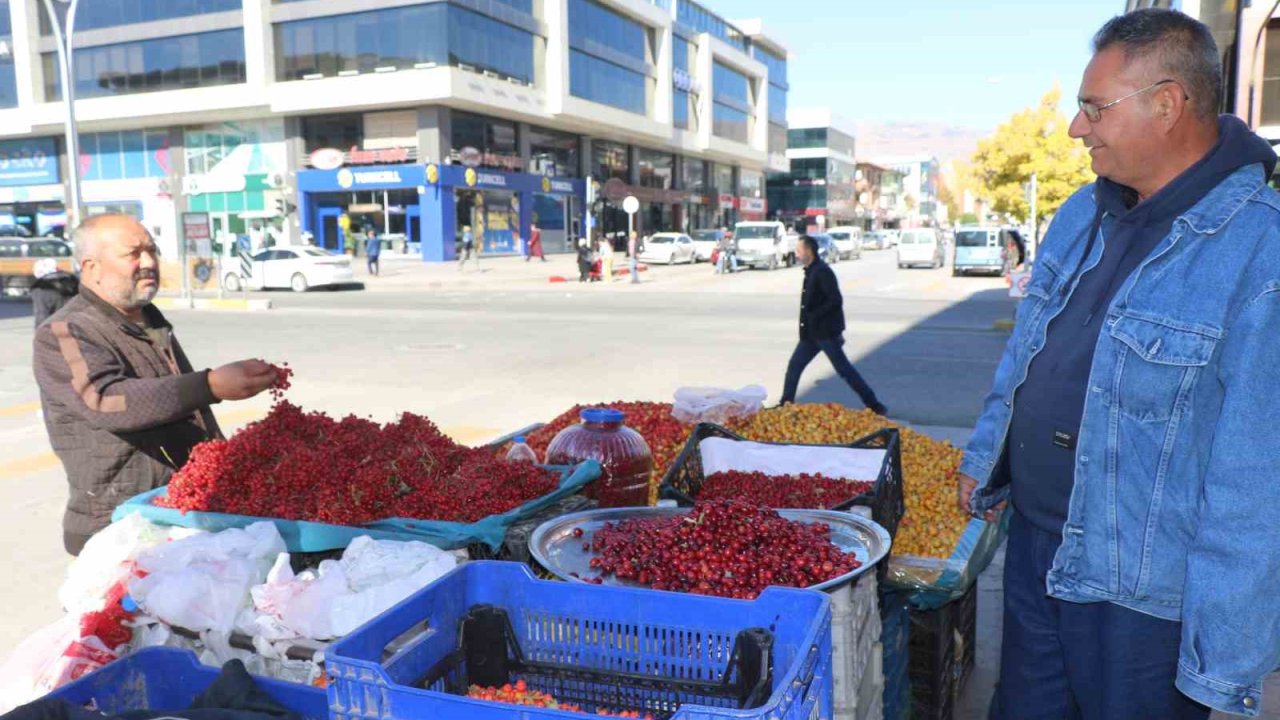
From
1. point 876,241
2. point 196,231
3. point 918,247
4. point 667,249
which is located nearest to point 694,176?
point 876,241

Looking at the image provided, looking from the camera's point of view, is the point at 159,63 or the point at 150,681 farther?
the point at 159,63

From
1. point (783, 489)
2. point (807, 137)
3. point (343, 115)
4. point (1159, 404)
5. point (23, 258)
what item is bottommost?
point (783, 489)

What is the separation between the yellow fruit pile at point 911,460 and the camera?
3.67m

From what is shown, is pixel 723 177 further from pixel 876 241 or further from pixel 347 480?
pixel 347 480

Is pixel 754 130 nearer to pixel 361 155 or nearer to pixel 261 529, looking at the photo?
pixel 361 155

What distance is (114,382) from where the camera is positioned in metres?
3.36

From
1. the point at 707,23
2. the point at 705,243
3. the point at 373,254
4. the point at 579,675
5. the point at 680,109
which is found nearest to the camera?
the point at 579,675

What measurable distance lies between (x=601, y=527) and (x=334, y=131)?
144ft

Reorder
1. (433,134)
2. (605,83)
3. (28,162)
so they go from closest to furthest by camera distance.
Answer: (433,134)
(605,83)
(28,162)

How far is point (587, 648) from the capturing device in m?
1.95

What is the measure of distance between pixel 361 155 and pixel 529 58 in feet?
31.7

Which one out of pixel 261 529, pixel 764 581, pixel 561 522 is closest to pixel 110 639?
pixel 261 529

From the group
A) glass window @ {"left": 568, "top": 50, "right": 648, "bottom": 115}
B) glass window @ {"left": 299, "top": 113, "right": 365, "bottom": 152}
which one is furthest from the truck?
glass window @ {"left": 299, "top": 113, "right": 365, "bottom": 152}

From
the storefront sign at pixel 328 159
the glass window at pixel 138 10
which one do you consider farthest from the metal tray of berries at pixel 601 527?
the glass window at pixel 138 10
